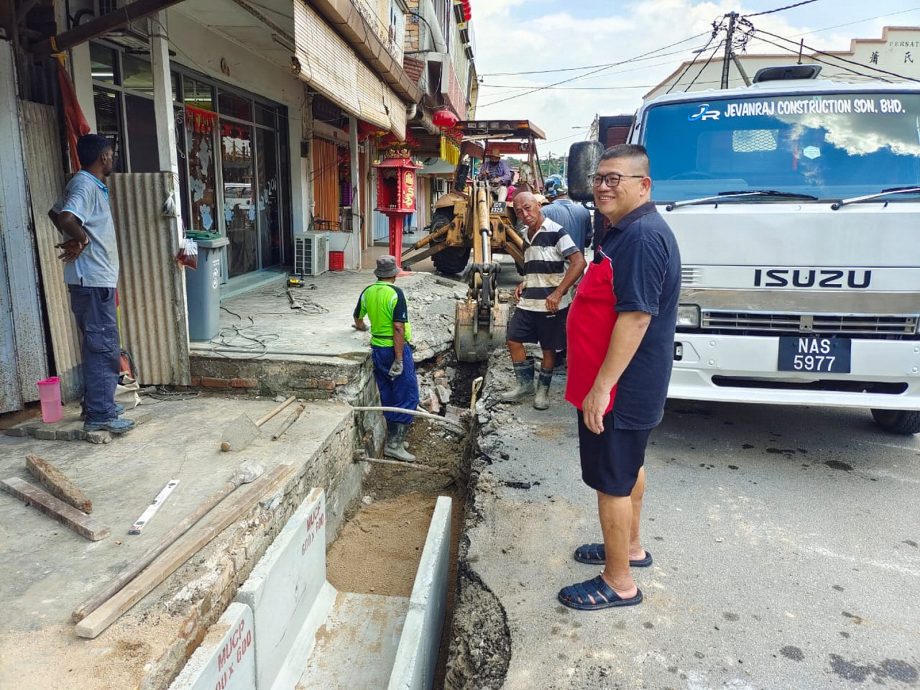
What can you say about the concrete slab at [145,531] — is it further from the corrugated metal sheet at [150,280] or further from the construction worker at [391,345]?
the construction worker at [391,345]

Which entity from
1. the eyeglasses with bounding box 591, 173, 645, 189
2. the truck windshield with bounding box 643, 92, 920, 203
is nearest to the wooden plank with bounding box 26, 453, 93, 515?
the eyeglasses with bounding box 591, 173, 645, 189

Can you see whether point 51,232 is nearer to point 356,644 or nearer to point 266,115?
point 356,644

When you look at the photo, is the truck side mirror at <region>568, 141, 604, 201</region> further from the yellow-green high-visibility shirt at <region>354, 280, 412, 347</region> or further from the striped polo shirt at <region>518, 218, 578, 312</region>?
the yellow-green high-visibility shirt at <region>354, 280, 412, 347</region>

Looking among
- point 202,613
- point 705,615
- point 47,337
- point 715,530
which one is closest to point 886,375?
point 715,530

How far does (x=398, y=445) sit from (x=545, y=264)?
210cm

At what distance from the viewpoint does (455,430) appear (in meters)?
5.99

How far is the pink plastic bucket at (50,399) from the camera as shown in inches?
162

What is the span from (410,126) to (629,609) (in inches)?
532

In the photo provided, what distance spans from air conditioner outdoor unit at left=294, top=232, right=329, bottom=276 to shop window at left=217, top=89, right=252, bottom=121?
183cm

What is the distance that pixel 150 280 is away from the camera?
187 inches

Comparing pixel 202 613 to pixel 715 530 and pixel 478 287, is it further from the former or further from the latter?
pixel 478 287

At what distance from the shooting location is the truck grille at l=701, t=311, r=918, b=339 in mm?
3754

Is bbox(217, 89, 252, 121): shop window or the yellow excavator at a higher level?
bbox(217, 89, 252, 121): shop window

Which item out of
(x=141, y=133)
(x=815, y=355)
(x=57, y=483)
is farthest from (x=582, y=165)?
(x=141, y=133)
